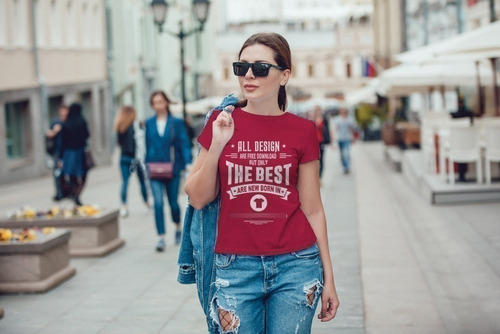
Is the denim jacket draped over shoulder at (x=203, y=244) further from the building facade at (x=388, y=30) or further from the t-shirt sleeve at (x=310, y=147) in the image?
the building facade at (x=388, y=30)

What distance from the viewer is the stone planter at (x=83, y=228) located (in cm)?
989

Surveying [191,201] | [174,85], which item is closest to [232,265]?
[191,201]

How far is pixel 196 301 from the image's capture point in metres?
7.62

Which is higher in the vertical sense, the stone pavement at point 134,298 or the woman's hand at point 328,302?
the woman's hand at point 328,302

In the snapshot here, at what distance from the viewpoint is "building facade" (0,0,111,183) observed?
84.4 feet

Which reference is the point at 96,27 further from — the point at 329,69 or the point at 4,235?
the point at 329,69

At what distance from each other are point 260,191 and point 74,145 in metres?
11.4

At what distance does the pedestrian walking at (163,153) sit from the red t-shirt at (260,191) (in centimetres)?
657

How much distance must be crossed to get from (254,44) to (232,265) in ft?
2.84

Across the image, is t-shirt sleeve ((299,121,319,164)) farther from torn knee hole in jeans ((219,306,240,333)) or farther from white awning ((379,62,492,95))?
white awning ((379,62,492,95))

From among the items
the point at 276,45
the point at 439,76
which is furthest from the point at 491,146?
the point at 276,45

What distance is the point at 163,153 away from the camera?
33.8ft

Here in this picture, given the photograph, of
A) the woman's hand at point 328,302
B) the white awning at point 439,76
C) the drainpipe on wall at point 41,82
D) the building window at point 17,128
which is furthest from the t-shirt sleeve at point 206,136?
the drainpipe on wall at point 41,82

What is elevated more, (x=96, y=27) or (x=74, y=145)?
(x=96, y=27)
